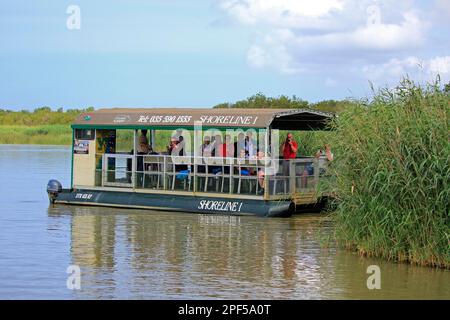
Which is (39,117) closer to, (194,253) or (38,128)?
(38,128)

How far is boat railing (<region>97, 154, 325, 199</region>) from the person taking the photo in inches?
789

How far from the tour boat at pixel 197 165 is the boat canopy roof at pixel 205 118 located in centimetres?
3

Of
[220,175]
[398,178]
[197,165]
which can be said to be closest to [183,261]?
[398,178]

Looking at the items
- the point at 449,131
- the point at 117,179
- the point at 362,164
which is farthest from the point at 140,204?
the point at 449,131

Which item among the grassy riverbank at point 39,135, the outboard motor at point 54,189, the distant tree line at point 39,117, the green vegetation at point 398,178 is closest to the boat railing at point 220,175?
the outboard motor at point 54,189

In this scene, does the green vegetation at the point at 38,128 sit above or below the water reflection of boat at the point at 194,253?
above

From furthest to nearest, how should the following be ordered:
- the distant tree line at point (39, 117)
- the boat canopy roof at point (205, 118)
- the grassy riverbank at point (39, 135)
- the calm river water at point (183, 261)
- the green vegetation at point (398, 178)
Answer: the distant tree line at point (39, 117) → the grassy riverbank at point (39, 135) → the boat canopy roof at point (205, 118) → the green vegetation at point (398, 178) → the calm river water at point (183, 261)

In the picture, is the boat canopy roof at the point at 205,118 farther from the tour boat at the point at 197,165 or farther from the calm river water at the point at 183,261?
the calm river water at the point at 183,261

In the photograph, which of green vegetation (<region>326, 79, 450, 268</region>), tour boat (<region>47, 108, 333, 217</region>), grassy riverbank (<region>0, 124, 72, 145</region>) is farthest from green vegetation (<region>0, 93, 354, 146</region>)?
green vegetation (<region>326, 79, 450, 268</region>)

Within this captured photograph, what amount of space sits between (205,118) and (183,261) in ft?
22.8

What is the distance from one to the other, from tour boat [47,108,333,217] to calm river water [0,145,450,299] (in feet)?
1.68

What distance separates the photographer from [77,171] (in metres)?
23.2

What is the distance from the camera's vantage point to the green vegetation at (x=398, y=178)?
43.7ft

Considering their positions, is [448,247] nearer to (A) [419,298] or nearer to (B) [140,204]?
(A) [419,298]
